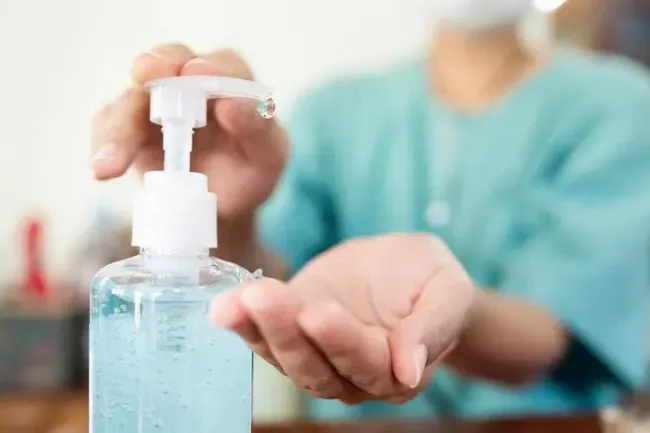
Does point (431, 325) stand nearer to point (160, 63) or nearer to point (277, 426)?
point (160, 63)

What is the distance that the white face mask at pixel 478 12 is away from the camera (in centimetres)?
54

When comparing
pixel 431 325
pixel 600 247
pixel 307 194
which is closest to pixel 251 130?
pixel 431 325

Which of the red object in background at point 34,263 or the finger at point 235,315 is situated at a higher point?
the finger at point 235,315

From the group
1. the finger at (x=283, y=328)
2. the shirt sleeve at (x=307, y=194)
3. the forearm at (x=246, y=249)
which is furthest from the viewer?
the shirt sleeve at (x=307, y=194)

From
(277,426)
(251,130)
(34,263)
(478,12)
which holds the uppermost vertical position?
(478,12)

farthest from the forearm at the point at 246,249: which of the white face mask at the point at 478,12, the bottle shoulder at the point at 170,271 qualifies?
the white face mask at the point at 478,12

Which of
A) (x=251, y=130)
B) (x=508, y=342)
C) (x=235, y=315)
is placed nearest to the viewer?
(x=235, y=315)

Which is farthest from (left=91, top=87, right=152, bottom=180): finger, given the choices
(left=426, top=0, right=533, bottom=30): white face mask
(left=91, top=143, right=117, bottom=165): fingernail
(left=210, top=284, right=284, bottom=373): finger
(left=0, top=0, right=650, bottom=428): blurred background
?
(left=426, top=0, right=533, bottom=30): white face mask

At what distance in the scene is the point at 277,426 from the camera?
510 millimetres

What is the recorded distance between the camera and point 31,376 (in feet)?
1.75

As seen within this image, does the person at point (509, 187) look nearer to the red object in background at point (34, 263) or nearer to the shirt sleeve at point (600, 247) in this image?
the shirt sleeve at point (600, 247)

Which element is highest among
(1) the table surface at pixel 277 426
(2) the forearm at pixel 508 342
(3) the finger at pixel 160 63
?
(3) the finger at pixel 160 63

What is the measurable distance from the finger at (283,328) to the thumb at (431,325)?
0.9 inches

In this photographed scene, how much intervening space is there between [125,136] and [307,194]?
288 mm
